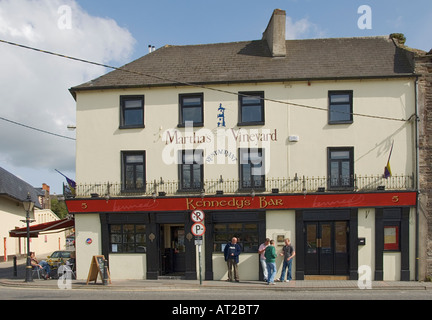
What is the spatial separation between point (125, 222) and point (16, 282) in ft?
16.3

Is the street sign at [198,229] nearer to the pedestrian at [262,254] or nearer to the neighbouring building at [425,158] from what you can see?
the pedestrian at [262,254]

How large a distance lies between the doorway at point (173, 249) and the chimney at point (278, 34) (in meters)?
8.83

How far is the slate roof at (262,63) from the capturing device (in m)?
20.0

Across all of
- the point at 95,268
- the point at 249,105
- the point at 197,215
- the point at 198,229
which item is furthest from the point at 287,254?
the point at 95,268

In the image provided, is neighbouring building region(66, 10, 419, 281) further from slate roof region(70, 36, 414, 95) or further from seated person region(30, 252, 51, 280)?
seated person region(30, 252, 51, 280)

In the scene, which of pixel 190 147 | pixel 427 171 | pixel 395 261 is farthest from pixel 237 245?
pixel 427 171

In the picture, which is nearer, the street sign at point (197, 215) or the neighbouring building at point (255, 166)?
the street sign at point (197, 215)

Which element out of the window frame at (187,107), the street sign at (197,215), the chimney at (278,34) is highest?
the chimney at (278,34)

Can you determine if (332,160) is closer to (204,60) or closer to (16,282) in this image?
(204,60)

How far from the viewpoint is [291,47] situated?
22.2m

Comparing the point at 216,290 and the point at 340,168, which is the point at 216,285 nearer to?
the point at 216,290

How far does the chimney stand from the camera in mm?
21516

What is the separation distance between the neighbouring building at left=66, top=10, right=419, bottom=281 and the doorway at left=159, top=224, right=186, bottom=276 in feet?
0.72

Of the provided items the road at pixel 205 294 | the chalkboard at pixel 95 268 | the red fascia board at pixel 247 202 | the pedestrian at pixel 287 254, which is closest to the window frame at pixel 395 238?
the red fascia board at pixel 247 202
